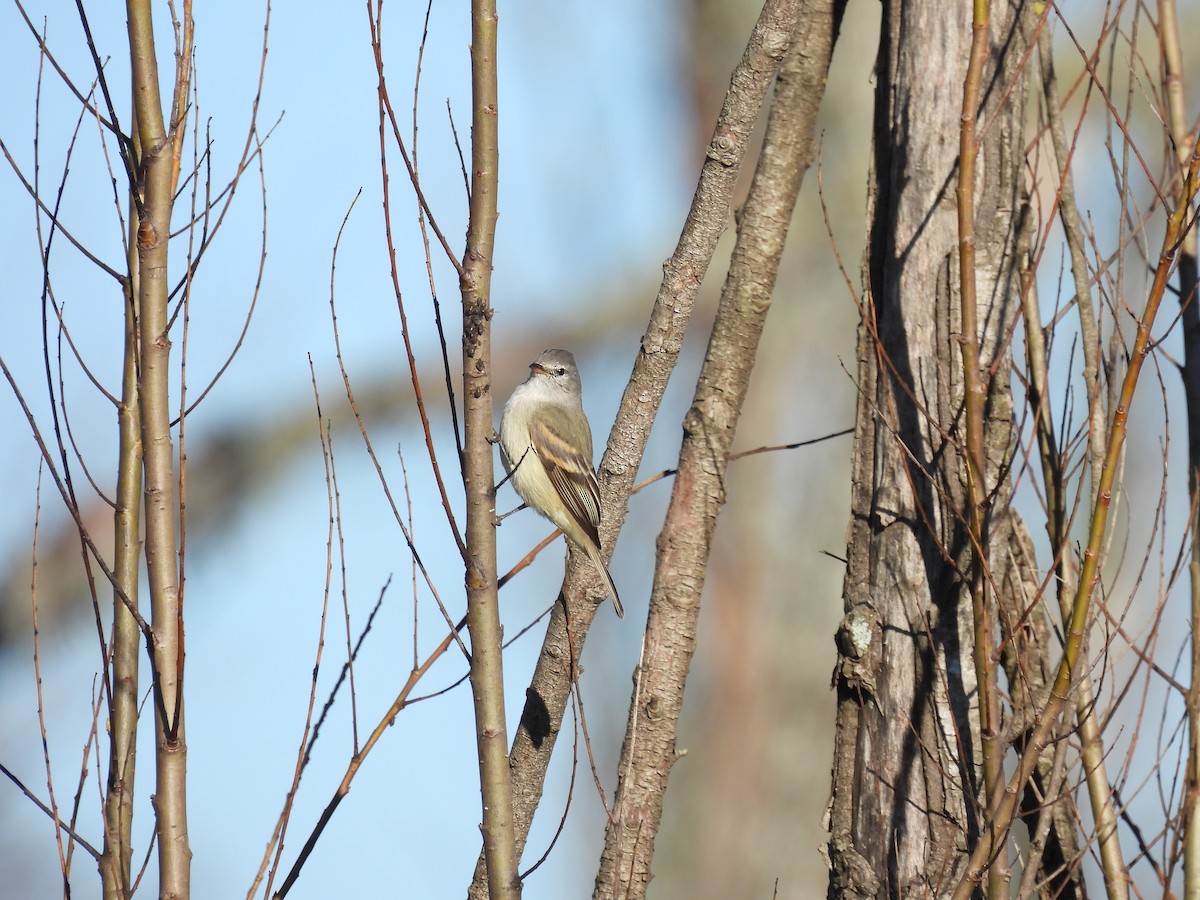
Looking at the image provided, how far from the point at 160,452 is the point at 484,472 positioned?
835 mm

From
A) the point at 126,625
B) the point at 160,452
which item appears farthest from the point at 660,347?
the point at 126,625

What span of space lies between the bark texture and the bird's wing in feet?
4.01

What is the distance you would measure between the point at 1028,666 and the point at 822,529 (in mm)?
4068

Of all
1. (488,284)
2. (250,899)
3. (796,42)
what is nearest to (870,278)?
(796,42)

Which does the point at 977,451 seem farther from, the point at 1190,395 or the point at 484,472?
the point at 1190,395

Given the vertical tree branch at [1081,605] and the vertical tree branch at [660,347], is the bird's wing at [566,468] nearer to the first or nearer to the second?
the vertical tree branch at [660,347]

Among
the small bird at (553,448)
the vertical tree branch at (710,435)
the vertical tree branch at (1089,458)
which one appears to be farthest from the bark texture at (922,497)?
the small bird at (553,448)

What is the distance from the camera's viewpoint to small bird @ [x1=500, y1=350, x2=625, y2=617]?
16.9 ft

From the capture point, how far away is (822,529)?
808 cm

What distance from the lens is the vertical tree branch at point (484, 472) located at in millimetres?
2688

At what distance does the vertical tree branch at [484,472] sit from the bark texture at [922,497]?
173 centimetres

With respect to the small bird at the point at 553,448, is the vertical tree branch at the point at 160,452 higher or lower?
lower

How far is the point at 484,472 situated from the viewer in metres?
2.76

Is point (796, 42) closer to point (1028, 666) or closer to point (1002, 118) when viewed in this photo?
point (1002, 118)
